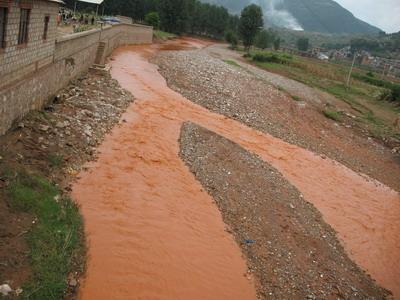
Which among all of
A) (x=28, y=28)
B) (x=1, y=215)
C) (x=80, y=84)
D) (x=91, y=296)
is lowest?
(x=91, y=296)

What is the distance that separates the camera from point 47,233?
415 inches

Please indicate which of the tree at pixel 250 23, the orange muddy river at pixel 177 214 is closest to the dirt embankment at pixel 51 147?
the orange muddy river at pixel 177 214

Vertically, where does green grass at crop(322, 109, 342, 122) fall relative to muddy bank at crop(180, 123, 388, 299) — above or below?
above

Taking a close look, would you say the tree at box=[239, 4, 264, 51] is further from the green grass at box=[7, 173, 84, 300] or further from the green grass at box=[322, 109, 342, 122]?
the green grass at box=[7, 173, 84, 300]

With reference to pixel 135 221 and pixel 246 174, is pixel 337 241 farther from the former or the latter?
pixel 135 221

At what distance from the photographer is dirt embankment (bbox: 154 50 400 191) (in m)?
24.6

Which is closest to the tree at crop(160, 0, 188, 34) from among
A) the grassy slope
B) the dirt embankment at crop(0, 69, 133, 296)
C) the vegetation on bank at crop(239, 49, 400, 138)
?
the vegetation on bank at crop(239, 49, 400, 138)

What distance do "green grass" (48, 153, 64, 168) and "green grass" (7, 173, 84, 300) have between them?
4.01 feet

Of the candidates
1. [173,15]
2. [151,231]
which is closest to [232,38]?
[173,15]

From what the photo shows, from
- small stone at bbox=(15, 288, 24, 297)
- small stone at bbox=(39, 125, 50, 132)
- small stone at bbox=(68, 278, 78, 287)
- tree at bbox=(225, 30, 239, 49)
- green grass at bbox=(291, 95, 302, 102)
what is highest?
tree at bbox=(225, 30, 239, 49)

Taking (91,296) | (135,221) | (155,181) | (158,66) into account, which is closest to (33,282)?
(91,296)

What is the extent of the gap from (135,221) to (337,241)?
687 centimetres

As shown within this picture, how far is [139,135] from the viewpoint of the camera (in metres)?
19.7

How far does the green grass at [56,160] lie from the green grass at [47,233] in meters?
1.22
